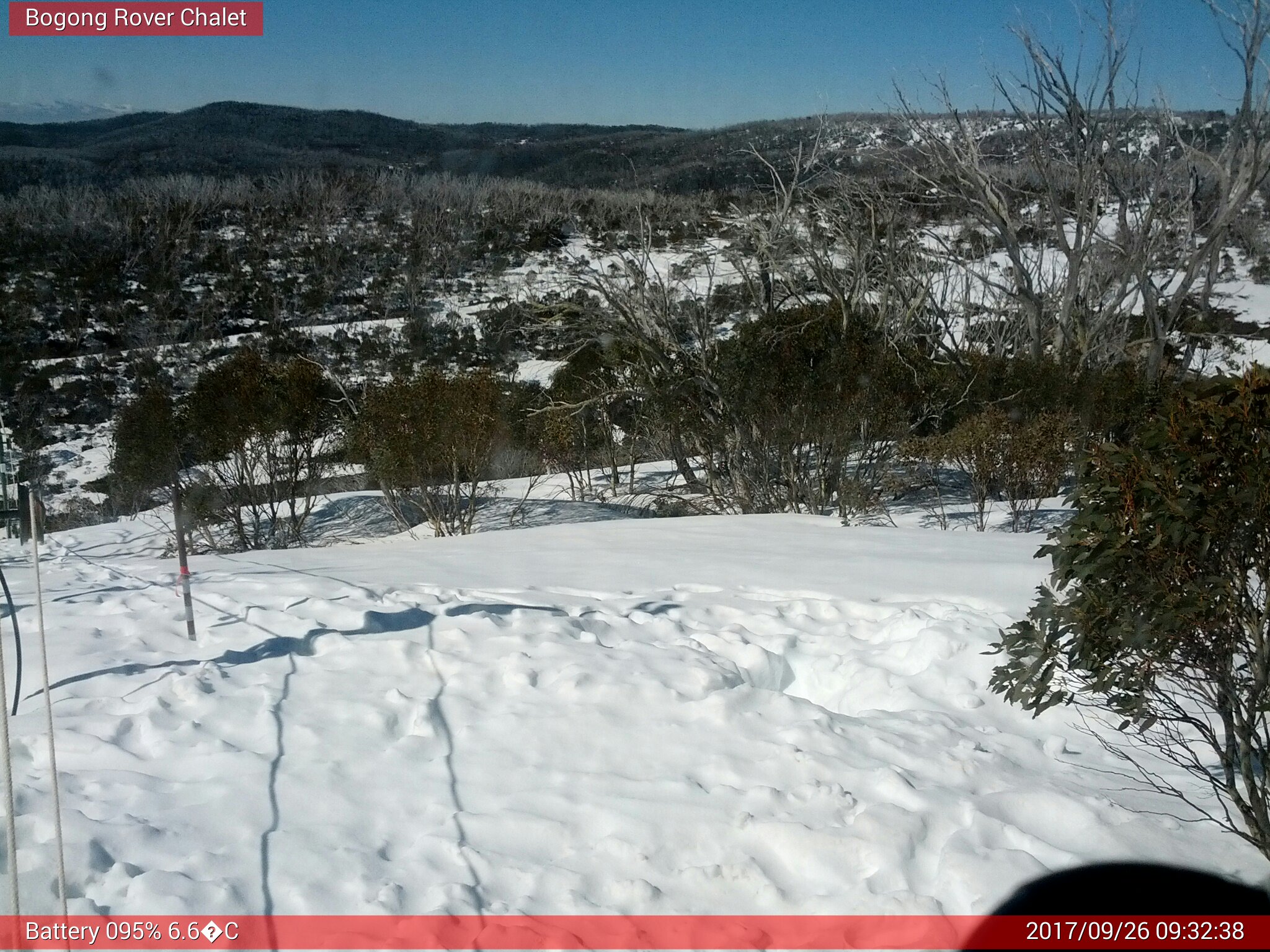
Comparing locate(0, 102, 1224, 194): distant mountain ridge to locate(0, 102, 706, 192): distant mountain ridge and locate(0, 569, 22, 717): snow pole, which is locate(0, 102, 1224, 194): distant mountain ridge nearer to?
locate(0, 102, 706, 192): distant mountain ridge

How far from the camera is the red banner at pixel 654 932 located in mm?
2373

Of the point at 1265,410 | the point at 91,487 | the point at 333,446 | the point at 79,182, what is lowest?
the point at 91,487

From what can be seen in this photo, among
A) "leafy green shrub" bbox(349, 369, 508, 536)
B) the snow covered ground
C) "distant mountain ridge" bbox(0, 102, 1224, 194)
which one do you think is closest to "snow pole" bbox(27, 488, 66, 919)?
the snow covered ground

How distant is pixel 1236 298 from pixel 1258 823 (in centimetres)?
3563

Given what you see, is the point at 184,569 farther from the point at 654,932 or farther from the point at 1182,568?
the point at 1182,568

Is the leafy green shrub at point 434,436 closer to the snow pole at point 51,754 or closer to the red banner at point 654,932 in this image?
the snow pole at point 51,754

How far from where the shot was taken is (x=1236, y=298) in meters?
32.2

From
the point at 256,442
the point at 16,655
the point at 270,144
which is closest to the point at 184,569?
the point at 16,655

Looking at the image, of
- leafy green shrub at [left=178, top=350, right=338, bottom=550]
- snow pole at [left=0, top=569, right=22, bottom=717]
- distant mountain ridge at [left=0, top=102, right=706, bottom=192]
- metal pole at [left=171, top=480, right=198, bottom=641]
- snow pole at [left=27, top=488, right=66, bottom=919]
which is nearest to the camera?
snow pole at [left=27, top=488, right=66, bottom=919]

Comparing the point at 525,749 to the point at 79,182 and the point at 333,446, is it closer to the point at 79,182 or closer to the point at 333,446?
the point at 333,446

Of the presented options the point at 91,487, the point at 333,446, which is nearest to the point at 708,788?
the point at 333,446

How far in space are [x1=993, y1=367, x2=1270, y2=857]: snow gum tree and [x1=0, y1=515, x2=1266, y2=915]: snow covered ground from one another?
20.9 inches

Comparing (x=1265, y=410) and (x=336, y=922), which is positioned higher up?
(x=1265, y=410)

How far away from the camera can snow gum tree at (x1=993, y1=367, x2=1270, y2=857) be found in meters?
2.34
